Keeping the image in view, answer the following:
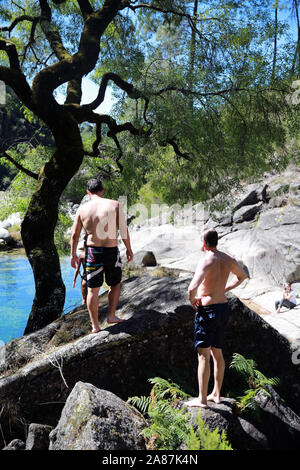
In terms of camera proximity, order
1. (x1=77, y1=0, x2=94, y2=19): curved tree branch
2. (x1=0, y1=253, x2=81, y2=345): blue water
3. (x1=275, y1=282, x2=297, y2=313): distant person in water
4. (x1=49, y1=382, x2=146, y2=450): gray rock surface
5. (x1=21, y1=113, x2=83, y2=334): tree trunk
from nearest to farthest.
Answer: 1. (x1=49, y1=382, x2=146, y2=450): gray rock surface
2. (x1=21, y1=113, x2=83, y2=334): tree trunk
3. (x1=77, y1=0, x2=94, y2=19): curved tree branch
4. (x1=275, y1=282, x2=297, y2=313): distant person in water
5. (x1=0, y1=253, x2=81, y2=345): blue water

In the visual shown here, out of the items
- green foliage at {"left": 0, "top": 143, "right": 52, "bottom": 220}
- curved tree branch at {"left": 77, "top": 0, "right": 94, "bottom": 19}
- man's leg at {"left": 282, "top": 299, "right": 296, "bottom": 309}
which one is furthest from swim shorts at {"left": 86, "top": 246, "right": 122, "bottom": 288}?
man's leg at {"left": 282, "top": 299, "right": 296, "bottom": 309}

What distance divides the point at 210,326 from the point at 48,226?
4.60 m

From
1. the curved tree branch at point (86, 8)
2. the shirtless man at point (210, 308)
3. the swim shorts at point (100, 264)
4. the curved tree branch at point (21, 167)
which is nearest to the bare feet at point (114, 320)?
the swim shorts at point (100, 264)

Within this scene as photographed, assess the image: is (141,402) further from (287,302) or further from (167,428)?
(287,302)

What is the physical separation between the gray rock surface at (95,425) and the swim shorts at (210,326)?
1.02m

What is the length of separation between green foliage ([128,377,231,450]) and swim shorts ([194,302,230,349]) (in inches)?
26.1

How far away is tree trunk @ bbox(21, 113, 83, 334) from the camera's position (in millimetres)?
7254

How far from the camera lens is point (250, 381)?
4.64m

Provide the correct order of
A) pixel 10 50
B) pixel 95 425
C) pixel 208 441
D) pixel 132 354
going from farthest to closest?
1. pixel 10 50
2. pixel 132 354
3. pixel 95 425
4. pixel 208 441

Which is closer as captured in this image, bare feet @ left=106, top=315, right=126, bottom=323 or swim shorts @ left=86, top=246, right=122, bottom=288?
swim shorts @ left=86, top=246, right=122, bottom=288

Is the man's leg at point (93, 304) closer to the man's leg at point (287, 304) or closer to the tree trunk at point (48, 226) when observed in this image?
the tree trunk at point (48, 226)

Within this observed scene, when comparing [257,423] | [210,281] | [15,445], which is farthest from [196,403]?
[15,445]

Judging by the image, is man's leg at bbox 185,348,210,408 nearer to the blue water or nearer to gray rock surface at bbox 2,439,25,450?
gray rock surface at bbox 2,439,25,450

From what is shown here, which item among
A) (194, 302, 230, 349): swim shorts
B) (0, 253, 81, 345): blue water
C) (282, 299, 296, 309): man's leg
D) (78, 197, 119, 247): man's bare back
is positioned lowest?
(0, 253, 81, 345): blue water
